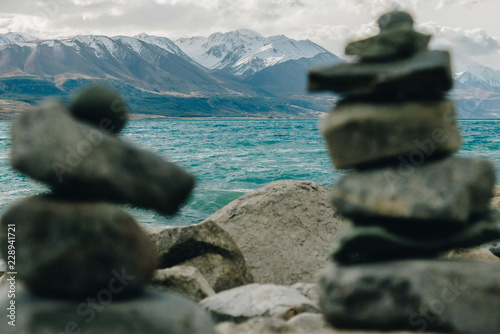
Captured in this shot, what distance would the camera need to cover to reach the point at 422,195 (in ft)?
15.0

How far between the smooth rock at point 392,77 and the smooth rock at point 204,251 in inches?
143

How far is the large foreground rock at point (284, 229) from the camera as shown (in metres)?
9.88

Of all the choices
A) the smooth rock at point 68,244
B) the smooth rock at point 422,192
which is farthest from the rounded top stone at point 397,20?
the smooth rock at point 68,244

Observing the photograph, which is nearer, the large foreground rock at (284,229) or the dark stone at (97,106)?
the dark stone at (97,106)

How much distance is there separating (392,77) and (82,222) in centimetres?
291

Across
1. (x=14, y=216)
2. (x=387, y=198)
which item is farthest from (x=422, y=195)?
(x=14, y=216)

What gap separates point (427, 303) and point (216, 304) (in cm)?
245

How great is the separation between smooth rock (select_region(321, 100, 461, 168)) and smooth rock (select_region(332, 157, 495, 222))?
12 centimetres

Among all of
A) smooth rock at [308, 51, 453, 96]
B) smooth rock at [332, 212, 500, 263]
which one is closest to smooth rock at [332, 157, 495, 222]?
smooth rock at [332, 212, 500, 263]

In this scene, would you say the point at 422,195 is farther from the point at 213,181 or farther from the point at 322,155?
the point at 322,155

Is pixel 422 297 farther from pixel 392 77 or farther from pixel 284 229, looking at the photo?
pixel 284 229

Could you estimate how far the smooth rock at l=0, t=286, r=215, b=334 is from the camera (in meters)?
4.08

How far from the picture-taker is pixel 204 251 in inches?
313

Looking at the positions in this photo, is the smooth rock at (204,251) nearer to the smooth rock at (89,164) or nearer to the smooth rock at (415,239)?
the smooth rock at (415,239)
